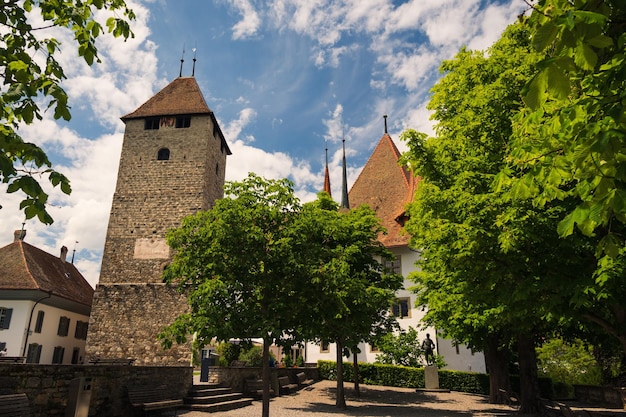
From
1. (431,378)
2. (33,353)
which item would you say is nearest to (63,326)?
(33,353)

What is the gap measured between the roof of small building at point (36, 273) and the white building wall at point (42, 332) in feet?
3.58

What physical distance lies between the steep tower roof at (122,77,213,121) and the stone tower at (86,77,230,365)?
0.07m

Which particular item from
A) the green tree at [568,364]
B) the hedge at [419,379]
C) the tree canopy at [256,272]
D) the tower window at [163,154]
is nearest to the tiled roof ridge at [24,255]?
the tower window at [163,154]

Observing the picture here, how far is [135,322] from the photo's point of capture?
26875 millimetres

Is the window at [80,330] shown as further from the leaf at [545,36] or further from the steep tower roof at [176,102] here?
the leaf at [545,36]

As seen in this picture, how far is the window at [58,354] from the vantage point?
1213 inches

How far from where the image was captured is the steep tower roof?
3228 cm

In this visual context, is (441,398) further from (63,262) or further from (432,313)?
(63,262)

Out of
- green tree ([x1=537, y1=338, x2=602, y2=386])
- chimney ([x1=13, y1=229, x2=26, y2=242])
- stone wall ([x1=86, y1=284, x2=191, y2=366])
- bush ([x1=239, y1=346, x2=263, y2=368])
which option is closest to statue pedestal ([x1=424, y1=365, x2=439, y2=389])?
green tree ([x1=537, y1=338, x2=602, y2=386])

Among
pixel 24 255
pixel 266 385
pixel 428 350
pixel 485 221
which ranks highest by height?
pixel 24 255

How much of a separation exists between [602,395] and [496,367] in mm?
4651

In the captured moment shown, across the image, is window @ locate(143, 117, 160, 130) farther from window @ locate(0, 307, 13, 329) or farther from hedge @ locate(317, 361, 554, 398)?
hedge @ locate(317, 361, 554, 398)

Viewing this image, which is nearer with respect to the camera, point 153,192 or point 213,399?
point 213,399

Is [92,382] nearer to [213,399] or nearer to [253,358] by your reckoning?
[213,399]
